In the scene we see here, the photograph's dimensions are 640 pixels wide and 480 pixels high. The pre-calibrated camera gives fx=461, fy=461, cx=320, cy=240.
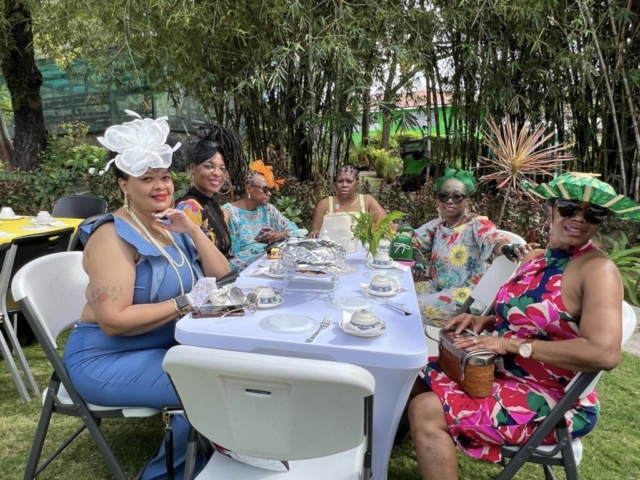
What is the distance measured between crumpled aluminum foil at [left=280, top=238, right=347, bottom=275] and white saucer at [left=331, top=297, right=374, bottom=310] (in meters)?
0.16

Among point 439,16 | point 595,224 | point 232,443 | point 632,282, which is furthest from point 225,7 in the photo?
point 632,282

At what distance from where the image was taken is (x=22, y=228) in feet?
10.7

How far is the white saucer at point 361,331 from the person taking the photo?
1345 mm

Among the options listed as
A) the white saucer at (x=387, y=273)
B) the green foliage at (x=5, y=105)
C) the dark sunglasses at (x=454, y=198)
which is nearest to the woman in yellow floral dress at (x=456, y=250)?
the dark sunglasses at (x=454, y=198)

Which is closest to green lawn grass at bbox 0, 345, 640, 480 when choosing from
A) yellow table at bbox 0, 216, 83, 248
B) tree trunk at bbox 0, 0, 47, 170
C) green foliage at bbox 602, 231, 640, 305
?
yellow table at bbox 0, 216, 83, 248

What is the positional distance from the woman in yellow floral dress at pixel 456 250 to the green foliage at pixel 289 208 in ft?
6.02

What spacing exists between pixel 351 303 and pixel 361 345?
340 mm

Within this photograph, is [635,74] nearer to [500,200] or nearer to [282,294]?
[500,200]

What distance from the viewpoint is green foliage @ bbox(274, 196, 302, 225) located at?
4203 mm

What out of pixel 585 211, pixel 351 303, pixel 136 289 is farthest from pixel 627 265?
pixel 136 289

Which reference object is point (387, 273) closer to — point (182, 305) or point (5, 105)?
point (182, 305)

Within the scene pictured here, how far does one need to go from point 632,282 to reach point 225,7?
13.1 feet

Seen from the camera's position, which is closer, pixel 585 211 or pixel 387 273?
pixel 585 211

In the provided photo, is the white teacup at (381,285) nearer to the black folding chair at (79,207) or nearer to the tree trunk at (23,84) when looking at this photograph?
the black folding chair at (79,207)
